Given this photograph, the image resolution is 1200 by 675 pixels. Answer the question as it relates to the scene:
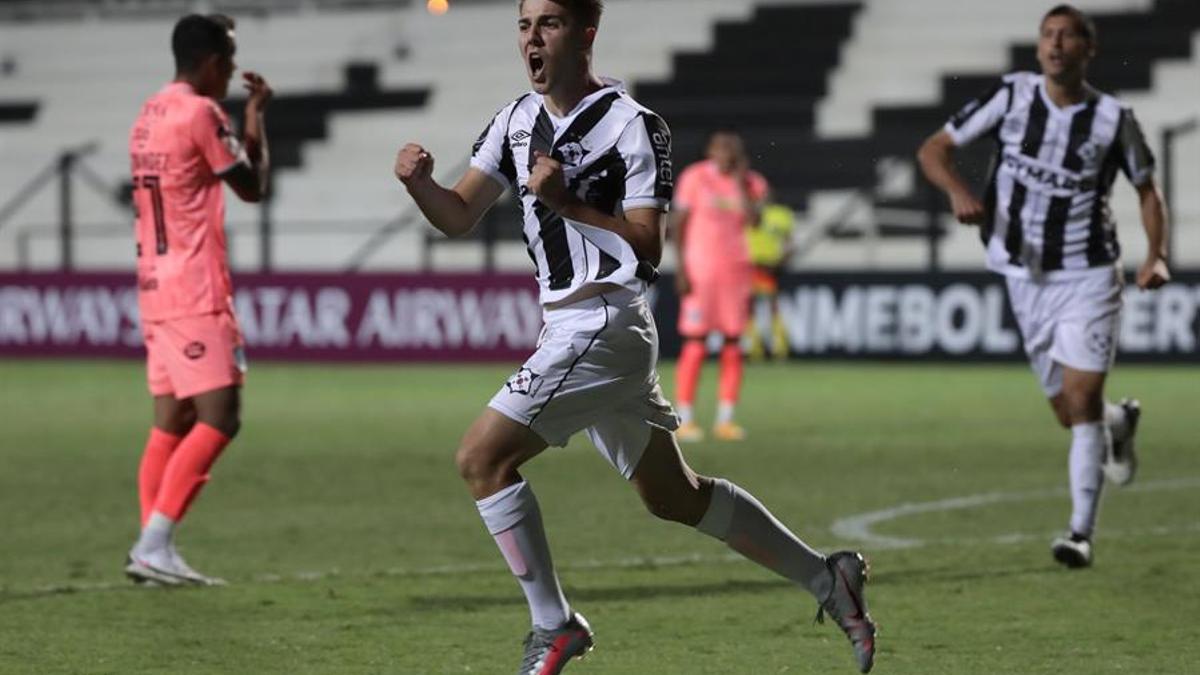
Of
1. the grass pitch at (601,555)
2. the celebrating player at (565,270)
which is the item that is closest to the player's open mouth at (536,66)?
the celebrating player at (565,270)

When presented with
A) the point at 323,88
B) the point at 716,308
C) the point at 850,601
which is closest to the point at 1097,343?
the point at 850,601

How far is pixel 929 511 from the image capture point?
1059 cm

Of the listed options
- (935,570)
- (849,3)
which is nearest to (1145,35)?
(849,3)

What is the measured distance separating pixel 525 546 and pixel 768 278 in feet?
55.9

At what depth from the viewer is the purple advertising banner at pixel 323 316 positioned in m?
23.0

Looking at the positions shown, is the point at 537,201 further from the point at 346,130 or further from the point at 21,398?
the point at 346,130

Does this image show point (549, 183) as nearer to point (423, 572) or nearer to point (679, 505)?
point (679, 505)

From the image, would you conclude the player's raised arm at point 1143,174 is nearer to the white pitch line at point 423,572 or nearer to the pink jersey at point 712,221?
the white pitch line at point 423,572

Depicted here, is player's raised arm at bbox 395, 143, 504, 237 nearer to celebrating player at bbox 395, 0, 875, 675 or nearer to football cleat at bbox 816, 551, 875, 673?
celebrating player at bbox 395, 0, 875, 675

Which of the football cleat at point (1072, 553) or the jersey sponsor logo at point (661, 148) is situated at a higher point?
the jersey sponsor logo at point (661, 148)

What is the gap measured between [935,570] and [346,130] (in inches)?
906

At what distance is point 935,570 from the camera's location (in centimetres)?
861

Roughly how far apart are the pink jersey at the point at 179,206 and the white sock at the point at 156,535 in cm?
74

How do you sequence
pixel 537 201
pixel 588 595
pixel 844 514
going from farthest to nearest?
pixel 844 514 → pixel 588 595 → pixel 537 201
